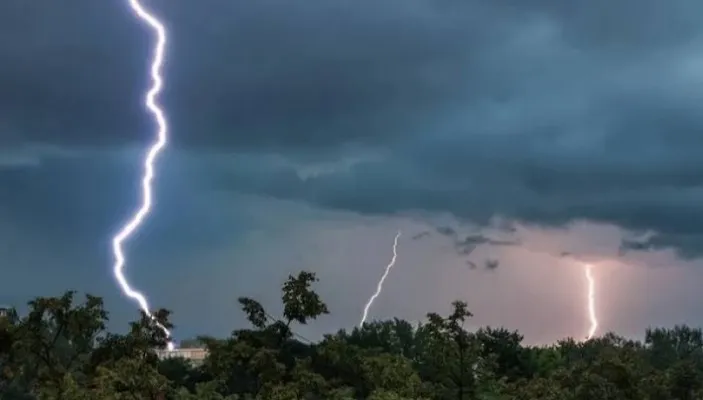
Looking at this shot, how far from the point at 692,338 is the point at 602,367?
5196 cm

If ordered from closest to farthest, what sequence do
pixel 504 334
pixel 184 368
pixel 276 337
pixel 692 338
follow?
pixel 276 337 < pixel 184 368 < pixel 504 334 < pixel 692 338

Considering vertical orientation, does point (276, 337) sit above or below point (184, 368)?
below

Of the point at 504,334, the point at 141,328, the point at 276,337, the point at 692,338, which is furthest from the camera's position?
the point at 692,338

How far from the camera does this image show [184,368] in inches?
1017

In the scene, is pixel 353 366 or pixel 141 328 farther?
pixel 353 366

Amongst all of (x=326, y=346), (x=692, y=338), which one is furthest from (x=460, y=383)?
(x=692, y=338)

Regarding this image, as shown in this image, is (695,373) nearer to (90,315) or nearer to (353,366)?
(353,366)

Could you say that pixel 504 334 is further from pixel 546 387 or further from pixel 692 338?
pixel 692 338

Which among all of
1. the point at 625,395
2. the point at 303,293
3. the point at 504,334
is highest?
the point at 504,334

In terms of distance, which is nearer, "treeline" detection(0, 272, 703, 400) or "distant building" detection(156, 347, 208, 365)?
"treeline" detection(0, 272, 703, 400)

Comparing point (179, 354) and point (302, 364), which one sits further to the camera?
point (179, 354)

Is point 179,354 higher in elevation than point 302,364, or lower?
higher

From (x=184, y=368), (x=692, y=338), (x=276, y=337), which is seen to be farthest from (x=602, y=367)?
(x=692, y=338)

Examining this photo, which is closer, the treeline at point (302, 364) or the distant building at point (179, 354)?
the treeline at point (302, 364)
